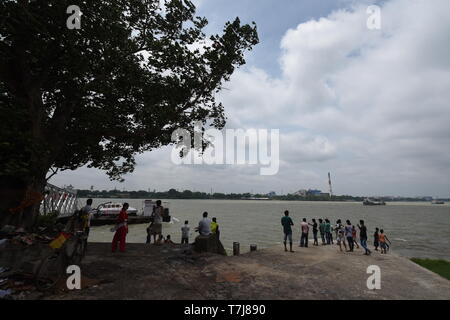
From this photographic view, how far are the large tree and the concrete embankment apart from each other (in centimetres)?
511

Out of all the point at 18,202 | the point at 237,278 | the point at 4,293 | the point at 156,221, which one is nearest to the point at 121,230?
the point at 156,221

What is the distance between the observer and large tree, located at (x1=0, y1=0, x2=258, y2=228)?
32.2 feet

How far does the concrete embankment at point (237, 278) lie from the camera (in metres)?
6.41

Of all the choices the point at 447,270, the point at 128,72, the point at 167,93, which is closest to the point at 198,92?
the point at 167,93

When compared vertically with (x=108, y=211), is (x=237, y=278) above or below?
above

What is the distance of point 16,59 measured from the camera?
1083 centimetres

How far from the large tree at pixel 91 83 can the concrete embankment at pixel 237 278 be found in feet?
16.8

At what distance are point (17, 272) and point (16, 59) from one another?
907 cm

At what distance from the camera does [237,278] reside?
25.3ft

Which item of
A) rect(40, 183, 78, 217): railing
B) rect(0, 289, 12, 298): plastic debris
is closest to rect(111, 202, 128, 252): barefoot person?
rect(0, 289, 12, 298): plastic debris

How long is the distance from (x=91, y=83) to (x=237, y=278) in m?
10.5

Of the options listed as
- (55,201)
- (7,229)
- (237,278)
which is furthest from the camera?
(55,201)

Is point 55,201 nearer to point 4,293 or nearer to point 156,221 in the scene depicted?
point 156,221

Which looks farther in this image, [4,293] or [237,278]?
[237,278]
